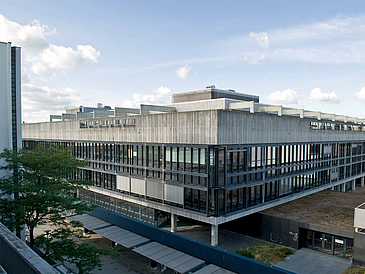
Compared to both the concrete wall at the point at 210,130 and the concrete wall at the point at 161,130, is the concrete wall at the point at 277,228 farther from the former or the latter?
the concrete wall at the point at 161,130

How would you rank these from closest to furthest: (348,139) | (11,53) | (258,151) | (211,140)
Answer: (211,140)
(11,53)
(258,151)
(348,139)

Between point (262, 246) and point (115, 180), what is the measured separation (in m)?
18.8

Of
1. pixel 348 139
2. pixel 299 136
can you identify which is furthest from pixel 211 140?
pixel 348 139

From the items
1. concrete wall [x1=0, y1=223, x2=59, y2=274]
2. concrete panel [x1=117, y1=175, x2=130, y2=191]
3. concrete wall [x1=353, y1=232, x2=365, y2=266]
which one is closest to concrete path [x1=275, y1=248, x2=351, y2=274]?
concrete wall [x1=353, y1=232, x2=365, y2=266]

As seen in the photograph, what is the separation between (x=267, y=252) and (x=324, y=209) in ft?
35.5

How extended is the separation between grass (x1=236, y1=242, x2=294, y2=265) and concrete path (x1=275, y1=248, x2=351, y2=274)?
514mm

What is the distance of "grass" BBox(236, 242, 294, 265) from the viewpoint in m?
22.4

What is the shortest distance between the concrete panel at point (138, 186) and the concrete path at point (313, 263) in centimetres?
1539

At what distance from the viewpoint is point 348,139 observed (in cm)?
4653

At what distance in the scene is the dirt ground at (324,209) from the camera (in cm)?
2639

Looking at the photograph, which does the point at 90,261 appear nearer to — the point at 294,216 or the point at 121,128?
the point at 121,128

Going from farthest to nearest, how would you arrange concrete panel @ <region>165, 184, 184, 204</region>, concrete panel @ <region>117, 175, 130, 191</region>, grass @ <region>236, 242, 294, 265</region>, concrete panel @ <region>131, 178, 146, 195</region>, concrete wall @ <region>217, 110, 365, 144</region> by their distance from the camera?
concrete panel @ <region>117, 175, 130, 191</region>, concrete panel @ <region>131, 178, 146, 195</region>, concrete panel @ <region>165, 184, 184, 204</region>, concrete wall @ <region>217, 110, 365, 144</region>, grass @ <region>236, 242, 294, 265</region>

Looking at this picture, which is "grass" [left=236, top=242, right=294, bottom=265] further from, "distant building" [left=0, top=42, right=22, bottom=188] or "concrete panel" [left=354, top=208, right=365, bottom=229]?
"distant building" [left=0, top=42, right=22, bottom=188]

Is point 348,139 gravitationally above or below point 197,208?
above
